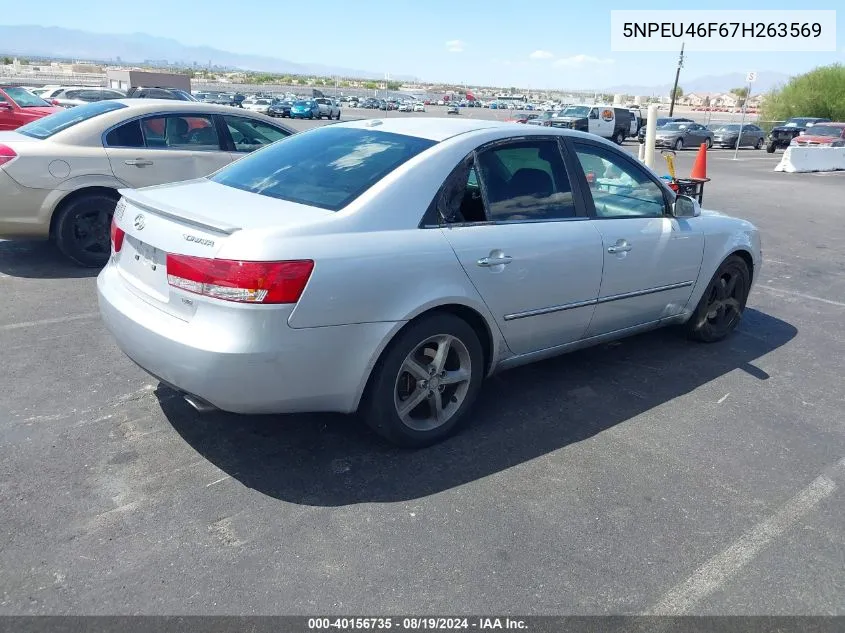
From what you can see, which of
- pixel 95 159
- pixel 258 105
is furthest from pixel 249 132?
pixel 258 105

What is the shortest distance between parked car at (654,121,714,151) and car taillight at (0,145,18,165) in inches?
1236

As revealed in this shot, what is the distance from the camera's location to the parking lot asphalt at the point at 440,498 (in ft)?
8.45

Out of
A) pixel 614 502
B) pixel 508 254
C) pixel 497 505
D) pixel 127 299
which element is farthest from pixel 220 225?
pixel 614 502

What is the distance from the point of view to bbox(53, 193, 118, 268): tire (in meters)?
6.36

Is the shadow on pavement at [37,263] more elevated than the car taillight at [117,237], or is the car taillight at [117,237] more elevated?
the car taillight at [117,237]

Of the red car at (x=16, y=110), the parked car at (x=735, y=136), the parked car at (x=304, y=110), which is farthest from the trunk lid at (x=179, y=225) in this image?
the parked car at (x=304, y=110)

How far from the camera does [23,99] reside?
1497cm

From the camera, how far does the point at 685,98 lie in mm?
171500

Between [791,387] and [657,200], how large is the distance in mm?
1576

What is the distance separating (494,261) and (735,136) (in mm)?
36061

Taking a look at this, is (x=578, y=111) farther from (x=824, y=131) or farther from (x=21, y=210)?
(x=21, y=210)

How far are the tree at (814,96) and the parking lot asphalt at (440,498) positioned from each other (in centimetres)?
5283

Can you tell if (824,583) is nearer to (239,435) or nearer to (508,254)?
(508,254)

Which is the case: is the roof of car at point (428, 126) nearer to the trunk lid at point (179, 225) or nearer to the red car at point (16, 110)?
the trunk lid at point (179, 225)
